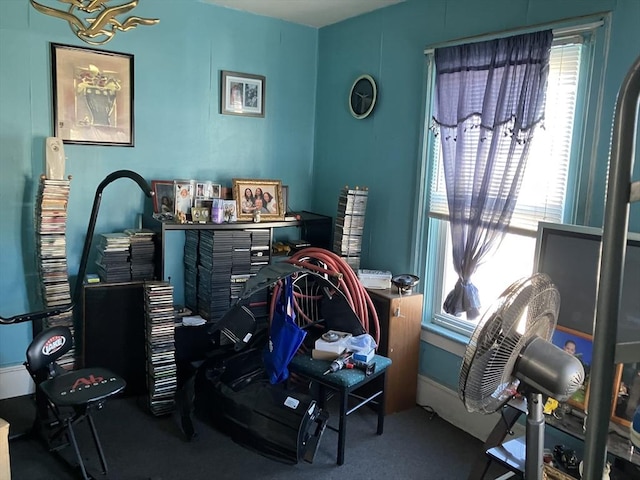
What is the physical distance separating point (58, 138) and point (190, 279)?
1.32 metres

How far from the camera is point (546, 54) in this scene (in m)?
2.78

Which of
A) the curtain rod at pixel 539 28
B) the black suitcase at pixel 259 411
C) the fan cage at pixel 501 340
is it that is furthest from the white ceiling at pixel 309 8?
the fan cage at pixel 501 340

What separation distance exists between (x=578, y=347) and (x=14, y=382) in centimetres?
337

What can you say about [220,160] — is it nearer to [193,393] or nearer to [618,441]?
[193,393]

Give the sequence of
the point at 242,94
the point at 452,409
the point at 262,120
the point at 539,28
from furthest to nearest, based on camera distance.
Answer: the point at 262,120, the point at 242,94, the point at 452,409, the point at 539,28

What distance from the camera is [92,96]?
3.57 meters

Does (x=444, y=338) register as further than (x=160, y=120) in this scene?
No

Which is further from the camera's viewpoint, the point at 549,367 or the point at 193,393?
the point at 193,393

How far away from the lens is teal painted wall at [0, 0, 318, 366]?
133 inches

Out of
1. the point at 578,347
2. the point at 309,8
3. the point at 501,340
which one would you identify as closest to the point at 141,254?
the point at 309,8

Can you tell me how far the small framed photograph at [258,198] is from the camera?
3.96 meters

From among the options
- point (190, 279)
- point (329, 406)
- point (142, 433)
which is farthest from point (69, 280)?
point (329, 406)

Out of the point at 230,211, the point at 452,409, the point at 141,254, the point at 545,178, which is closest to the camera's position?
the point at 545,178

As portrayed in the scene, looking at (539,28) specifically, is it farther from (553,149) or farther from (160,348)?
(160,348)
